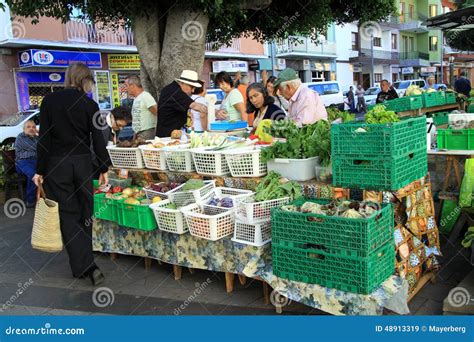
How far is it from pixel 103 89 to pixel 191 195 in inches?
735

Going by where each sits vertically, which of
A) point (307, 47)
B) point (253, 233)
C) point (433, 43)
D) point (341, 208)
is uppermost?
point (433, 43)

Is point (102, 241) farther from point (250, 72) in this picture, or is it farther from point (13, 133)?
point (250, 72)

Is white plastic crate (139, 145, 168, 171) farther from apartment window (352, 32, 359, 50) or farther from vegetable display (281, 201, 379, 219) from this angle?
apartment window (352, 32, 359, 50)

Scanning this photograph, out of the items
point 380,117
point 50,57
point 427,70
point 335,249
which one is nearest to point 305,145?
point 380,117

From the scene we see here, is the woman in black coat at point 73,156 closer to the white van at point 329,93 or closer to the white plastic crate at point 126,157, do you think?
the white plastic crate at point 126,157

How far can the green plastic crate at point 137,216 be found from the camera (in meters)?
4.57

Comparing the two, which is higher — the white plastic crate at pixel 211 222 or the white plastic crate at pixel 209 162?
the white plastic crate at pixel 209 162

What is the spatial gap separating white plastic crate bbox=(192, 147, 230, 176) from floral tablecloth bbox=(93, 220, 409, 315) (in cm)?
66

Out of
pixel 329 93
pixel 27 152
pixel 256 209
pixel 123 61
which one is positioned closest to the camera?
pixel 256 209

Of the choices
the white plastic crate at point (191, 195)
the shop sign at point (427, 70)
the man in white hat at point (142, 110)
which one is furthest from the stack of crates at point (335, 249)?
the shop sign at point (427, 70)

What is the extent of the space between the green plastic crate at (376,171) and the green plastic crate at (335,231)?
0.63ft

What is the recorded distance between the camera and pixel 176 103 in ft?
19.0

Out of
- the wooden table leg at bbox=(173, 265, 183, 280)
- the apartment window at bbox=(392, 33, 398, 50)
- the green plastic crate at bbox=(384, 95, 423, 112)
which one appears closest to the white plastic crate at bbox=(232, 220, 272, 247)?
the wooden table leg at bbox=(173, 265, 183, 280)

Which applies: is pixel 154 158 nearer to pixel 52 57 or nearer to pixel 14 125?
pixel 14 125
